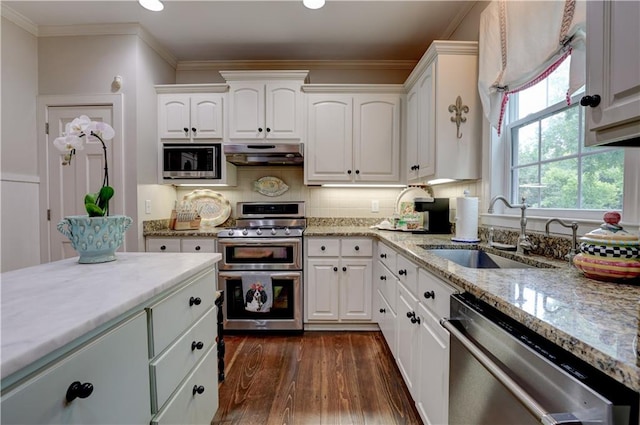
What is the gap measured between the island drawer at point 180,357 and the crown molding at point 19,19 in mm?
2983

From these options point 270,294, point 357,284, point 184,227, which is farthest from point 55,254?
point 357,284

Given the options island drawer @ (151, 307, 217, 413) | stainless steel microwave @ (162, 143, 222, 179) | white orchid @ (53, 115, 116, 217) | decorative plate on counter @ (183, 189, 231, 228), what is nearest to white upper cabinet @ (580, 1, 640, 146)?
island drawer @ (151, 307, 217, 413)

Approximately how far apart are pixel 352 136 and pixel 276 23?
45.9 inches

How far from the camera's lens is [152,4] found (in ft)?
7.43

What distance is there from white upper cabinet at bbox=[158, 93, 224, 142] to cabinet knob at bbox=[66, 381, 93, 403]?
8.37ft

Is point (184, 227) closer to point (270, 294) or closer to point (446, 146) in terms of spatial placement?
point (270, 294)

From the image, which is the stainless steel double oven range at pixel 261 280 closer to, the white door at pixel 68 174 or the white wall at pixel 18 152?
the white door at pixel 68 174

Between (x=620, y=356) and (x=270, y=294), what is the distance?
237cm

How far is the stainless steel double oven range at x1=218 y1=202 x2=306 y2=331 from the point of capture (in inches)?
103

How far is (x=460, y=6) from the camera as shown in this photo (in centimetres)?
230

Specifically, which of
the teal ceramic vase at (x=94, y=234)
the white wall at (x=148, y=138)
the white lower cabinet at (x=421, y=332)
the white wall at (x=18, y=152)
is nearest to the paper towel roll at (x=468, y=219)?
the white lower cabinet at (x=421, y=332)

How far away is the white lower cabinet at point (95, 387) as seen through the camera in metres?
0.55

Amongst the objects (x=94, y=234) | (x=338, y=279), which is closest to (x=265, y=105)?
(x=338, y=279)

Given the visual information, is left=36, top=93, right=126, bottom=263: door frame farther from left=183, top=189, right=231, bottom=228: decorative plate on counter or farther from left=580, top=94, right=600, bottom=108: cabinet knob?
left=580, top=94, right=600, bottom=108: cabinet knob
